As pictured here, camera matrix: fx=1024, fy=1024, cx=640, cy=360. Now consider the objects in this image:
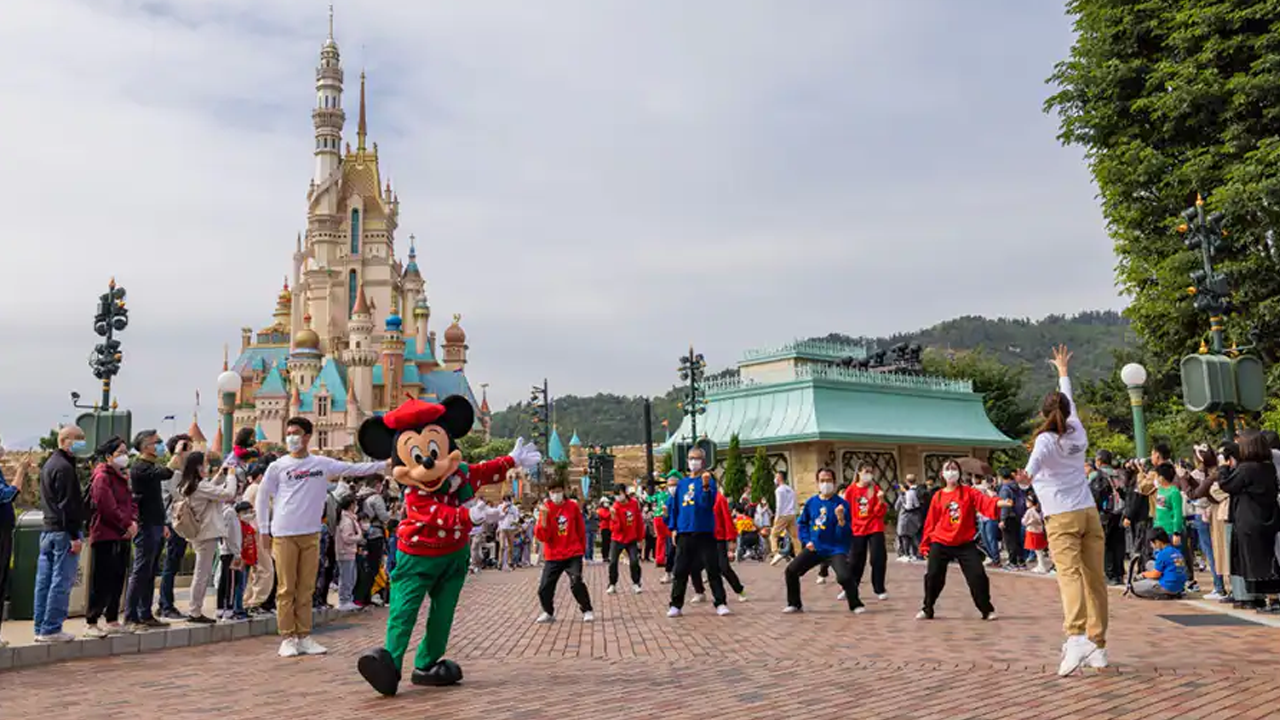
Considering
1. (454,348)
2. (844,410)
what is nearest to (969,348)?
(454,348)

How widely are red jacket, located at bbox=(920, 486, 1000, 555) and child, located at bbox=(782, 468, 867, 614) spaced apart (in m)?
1.34

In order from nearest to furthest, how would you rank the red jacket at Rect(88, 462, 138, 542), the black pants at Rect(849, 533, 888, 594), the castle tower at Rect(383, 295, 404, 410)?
the red jacket at Rect(88, 462, 138, 542)
the black pants at Rect(849, 533, 888, 594)
the castle tower at Rect(383, 295, 404, 410)

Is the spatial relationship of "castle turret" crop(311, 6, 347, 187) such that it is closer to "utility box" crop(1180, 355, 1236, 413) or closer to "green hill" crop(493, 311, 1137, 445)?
"green hill" crop(493, 311, 1137, 445)

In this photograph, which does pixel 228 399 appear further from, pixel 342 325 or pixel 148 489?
pixel 342 325

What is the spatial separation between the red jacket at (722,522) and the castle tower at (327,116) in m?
94.0

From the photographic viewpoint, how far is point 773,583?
16750 millimetres

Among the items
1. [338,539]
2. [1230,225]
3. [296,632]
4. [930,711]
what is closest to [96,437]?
[338,539]

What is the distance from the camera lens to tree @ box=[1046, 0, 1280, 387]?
20391 mm

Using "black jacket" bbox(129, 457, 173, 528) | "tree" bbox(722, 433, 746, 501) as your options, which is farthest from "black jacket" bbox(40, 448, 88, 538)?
"tree" bbox(722, 433, 746, 501)

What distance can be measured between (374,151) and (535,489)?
51164 millimetres

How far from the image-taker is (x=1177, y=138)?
882 inches

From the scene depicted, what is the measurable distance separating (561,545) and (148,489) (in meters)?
4.21

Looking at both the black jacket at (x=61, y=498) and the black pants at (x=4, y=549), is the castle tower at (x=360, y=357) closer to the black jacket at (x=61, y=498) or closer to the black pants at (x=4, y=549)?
the black pants at (x=4, y=549)

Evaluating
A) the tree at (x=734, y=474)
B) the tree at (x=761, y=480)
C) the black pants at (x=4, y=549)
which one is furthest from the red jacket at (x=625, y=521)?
the tree at (x=734, y=474)
